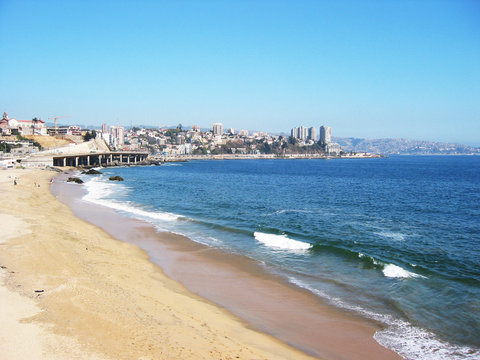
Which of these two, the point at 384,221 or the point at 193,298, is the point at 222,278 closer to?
the point at 193,298

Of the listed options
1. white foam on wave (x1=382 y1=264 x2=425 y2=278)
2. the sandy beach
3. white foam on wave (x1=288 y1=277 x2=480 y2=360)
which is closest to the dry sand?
the sandy beach

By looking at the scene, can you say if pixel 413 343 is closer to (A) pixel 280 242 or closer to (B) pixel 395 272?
(B) pixel 395 272

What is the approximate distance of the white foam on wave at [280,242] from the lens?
19.7 metres

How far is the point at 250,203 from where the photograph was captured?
35250mm

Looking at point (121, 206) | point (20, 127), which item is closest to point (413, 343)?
point (121, 206)

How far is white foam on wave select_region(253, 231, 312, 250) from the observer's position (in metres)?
19.7

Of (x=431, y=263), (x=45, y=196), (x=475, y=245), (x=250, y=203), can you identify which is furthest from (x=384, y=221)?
(x=45, y=196)

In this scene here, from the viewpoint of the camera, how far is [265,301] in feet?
41.8

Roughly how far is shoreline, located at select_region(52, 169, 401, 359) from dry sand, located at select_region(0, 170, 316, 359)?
65cm

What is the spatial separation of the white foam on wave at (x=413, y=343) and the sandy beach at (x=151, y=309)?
0.35 m

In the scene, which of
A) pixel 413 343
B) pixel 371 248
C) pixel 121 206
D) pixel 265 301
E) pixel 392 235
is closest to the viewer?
pixel 413 343

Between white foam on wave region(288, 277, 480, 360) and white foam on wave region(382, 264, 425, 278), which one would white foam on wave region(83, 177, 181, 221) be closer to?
white foam on wave region(382, 264, 425, 278)

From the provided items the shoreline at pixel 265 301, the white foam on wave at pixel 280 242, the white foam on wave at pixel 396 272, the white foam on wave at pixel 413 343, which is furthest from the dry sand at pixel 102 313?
the white foam on wave at pixel 396 272

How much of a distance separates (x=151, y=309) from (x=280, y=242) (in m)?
10.9
